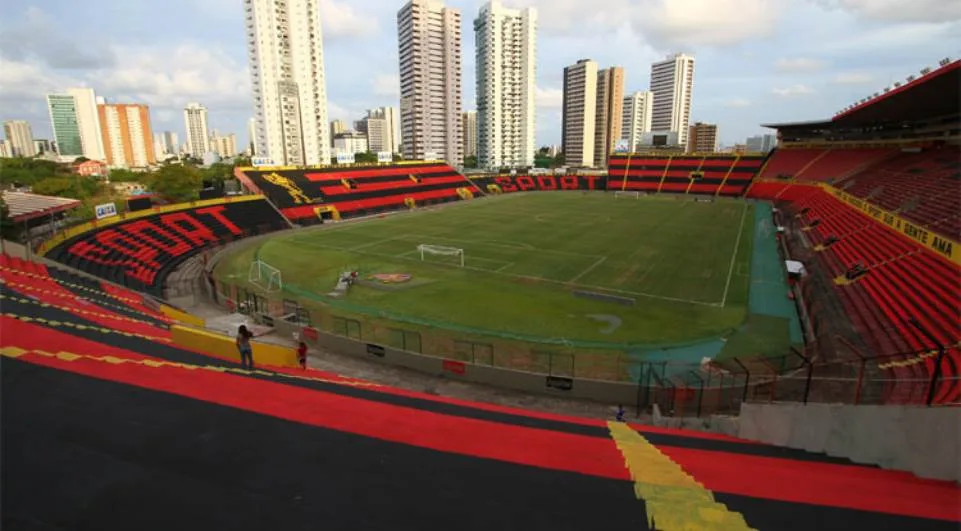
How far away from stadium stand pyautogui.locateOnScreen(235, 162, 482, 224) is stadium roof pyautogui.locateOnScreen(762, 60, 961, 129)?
60.3m

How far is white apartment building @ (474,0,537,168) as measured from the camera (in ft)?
540

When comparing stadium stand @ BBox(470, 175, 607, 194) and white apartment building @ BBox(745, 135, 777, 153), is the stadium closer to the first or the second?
stadium stand @ BBox(470, 175, 607, 194)

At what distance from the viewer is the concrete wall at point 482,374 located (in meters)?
18.4

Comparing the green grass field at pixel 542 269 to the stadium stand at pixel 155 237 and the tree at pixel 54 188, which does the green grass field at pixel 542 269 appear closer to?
the stadium stand at pixel 155 237

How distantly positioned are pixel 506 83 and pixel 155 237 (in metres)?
142

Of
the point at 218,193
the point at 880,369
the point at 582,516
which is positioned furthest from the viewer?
the point at 218,193

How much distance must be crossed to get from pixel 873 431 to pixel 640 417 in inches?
359

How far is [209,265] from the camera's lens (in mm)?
40406

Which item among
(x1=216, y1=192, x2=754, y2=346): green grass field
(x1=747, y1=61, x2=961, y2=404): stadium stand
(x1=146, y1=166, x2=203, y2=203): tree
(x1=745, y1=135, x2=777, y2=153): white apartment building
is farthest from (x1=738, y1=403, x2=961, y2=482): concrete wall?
(x1=745, y1=135, x2=777, y2=153): white apartment building

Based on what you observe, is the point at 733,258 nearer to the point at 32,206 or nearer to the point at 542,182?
the point at 32,206

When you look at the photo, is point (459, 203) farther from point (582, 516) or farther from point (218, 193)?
point (582, 516)

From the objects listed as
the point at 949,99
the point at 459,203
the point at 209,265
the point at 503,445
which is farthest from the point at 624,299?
the point at 459,203

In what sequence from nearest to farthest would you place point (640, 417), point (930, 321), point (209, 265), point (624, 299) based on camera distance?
1. point (640, 417)
2. point (930, 321)
3. point (624, 299)
4. point (209, 265)

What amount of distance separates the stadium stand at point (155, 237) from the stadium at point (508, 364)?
1.13ft
